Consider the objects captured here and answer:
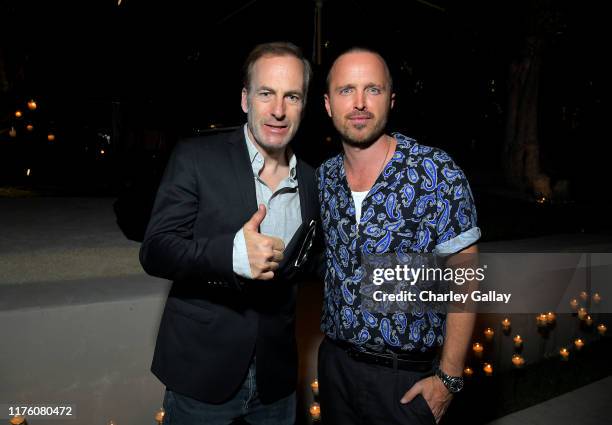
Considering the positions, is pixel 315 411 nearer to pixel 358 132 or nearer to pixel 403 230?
pixel 403 230

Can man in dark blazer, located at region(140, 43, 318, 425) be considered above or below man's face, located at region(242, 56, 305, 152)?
below

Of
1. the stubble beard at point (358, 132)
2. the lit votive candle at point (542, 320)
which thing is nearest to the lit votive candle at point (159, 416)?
the stubble beard at point (358, 132)

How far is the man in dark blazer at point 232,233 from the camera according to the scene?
59.6 inches

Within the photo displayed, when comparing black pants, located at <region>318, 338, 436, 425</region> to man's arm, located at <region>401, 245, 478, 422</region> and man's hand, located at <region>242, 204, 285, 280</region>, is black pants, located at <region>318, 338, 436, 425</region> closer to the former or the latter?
man's arm, located at <region>401, 245, 478, 422</region>

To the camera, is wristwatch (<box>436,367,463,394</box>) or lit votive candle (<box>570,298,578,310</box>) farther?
lit votive candle (<box>570,298,578,310</box>)

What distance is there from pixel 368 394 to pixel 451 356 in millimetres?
371

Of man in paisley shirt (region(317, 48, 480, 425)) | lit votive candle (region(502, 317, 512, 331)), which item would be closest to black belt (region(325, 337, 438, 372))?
man in paisley shirt (region(317, 48, 480, 425))

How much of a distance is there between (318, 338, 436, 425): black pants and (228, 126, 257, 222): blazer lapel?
80cm

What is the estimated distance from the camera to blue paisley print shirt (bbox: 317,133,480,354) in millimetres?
1740

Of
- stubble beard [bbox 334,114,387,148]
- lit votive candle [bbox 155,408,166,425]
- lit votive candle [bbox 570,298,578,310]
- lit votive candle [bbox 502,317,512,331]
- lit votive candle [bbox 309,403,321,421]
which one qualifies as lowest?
lit votive candle [bbox 309,403,321,421]

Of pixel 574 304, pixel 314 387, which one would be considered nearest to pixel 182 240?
pixel 314 387

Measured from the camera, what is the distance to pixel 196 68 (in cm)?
659

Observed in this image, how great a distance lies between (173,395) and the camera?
1.66 metres

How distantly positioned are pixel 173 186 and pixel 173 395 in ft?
2.62
